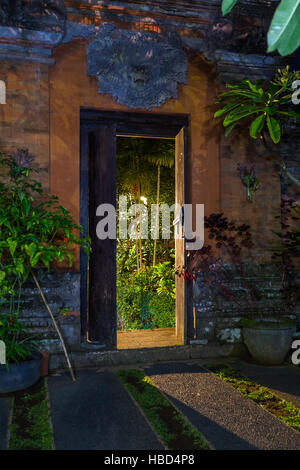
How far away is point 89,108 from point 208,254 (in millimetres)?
1979

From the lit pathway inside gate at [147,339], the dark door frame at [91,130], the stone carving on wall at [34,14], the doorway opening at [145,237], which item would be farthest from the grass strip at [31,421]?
the stone carving on wall at [34,14]

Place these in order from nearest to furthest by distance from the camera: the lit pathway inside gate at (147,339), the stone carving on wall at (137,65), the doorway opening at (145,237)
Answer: the stone carving on wall at (137,65), the lit pathway inside gate at (147,339), the doorway opening at (145,237)

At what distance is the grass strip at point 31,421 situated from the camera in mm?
2354

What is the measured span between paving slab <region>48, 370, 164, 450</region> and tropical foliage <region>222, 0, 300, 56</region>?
2179 millimetres

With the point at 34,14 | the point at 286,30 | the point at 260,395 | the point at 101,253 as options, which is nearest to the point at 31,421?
the point at 260,395

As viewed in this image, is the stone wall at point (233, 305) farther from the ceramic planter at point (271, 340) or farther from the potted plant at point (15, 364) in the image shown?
the potted plant at point (15, 364)

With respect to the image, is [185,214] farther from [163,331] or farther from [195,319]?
[163,331]

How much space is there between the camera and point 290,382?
11.4 ft

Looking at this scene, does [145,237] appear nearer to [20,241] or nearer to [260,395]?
[20,241]

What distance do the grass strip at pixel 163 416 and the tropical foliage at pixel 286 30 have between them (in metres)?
2.16

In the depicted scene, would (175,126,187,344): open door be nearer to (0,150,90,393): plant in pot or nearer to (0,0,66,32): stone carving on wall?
(0,150,90,393): plant in pot

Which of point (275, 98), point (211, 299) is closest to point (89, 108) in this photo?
point (275, 98)

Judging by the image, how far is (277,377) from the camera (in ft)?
11.9

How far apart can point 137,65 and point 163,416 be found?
338 centimetres
